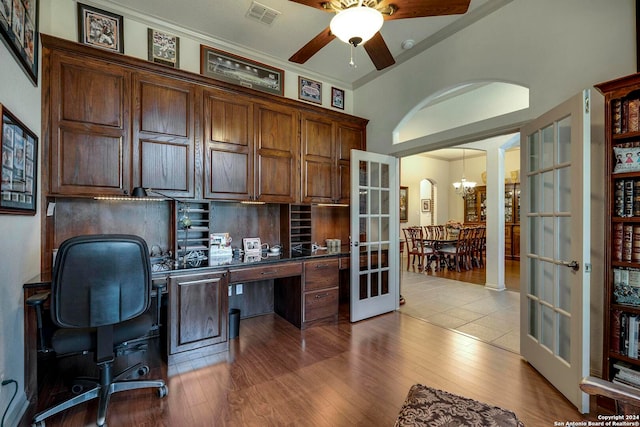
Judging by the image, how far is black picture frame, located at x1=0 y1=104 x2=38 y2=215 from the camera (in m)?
1.59

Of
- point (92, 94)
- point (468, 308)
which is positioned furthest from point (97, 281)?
point (468, 308)

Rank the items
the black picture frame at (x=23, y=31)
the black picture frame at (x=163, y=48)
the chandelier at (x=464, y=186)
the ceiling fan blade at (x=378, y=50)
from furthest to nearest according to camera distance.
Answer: the chandelier at (x=464, y=186)
the black picture frame at (x=163, y=48)
the ceiling fan blade at (x=378, y=50)
the black picture frame at (x=23, y=31)

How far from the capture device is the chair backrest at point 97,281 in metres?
1.63

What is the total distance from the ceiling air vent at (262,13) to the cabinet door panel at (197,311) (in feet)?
8.49

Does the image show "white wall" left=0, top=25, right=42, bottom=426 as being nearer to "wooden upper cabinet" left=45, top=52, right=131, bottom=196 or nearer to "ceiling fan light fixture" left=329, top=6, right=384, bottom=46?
"wooden upper cabinet" left=45, top=52, right=131, bottom=196

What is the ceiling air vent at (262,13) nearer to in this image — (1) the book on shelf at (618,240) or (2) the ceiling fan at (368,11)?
(2) the ceiling fan at (368,11)

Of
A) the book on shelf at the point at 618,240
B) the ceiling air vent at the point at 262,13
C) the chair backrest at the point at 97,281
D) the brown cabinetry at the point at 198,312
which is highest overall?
the ceiling air vent at the point at 262,13

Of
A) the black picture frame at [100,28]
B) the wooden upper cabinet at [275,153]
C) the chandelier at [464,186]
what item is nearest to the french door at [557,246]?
the wooden upper cabinet at [275,153]

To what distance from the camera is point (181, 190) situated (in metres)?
2.78

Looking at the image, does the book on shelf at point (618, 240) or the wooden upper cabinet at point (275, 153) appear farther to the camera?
the wooden upper cabinet at point (275, 153)

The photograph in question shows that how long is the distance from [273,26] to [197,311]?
2.98 meters

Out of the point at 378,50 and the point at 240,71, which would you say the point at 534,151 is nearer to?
the point at 378,50

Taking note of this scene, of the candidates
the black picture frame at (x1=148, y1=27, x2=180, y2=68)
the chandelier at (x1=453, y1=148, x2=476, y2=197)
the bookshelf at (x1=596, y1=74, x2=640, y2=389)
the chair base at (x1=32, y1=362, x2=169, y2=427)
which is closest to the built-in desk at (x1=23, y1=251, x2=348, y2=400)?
the chair base at (x1=32, y1=362, x2=169, y2=427)

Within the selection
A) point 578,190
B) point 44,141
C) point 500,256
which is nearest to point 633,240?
point 578,190
